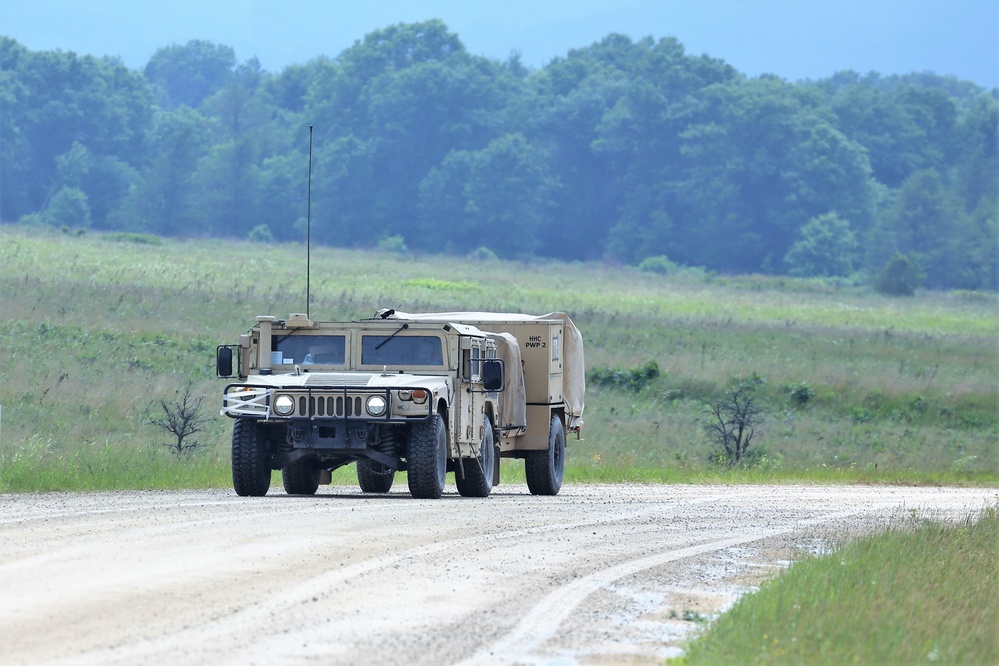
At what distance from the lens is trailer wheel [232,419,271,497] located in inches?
747

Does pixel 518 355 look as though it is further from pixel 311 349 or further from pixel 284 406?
pixel 284 406

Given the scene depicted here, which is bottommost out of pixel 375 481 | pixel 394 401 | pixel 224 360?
pixel 375 481

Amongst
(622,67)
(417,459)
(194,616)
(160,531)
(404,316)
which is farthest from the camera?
(622,67)

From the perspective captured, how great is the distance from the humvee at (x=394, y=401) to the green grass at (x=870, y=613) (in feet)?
21.3

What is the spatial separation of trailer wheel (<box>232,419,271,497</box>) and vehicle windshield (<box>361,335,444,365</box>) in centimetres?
166

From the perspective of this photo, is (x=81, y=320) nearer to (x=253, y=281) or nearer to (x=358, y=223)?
(x=253, y=281)

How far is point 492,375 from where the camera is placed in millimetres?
20219

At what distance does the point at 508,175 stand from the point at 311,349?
322ft

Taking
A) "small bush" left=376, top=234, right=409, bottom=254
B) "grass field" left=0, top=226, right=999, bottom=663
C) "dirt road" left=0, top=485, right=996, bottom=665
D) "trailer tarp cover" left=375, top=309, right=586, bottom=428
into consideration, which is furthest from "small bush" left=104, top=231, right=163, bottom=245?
"dirt road" left=0, top=485, right=996, bottom=665

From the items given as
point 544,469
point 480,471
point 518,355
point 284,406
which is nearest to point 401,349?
point 480,471

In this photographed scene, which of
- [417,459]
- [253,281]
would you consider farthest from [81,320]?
[417,459]

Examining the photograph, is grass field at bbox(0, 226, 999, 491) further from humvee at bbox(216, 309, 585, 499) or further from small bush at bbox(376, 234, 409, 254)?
small bush at bbox(376, 234, 409, 254)

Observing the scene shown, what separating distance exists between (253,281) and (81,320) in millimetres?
16773

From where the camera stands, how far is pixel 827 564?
12.6m
